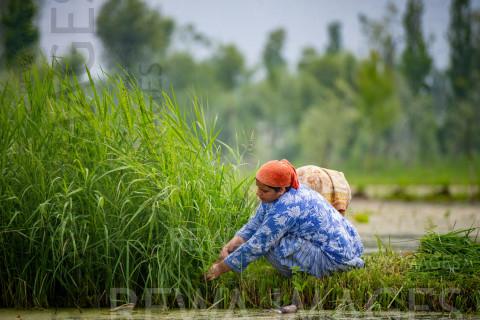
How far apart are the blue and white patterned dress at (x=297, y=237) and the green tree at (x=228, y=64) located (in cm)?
7305

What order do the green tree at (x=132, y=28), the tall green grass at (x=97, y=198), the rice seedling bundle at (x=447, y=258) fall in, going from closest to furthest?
1. the tall green grass at (x=97, y=198)
2. the rice seedling bundle at (x=447, y=258)
3. the green tree at (x=132, y=28)

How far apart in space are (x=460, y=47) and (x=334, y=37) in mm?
31858

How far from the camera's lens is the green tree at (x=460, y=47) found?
47.0 meters

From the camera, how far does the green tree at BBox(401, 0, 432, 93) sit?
164ft

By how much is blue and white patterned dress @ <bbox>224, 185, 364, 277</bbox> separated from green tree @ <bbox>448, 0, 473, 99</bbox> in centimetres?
4349

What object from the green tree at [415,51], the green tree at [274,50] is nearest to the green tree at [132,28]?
the green tree at [274,50]

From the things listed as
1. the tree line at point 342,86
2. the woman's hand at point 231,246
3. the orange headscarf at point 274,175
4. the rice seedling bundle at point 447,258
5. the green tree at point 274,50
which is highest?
the green tree at point 274,50

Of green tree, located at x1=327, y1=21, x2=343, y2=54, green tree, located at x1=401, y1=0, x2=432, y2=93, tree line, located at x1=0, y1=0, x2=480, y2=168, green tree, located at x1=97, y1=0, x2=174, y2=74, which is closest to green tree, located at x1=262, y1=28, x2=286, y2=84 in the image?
tree line, located at x1=0, y1=0, x2=480, y2=168

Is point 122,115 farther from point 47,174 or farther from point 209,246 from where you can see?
point 209,246

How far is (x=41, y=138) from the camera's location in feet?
18.5

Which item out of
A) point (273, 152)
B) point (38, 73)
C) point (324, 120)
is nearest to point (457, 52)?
point (324, 120)

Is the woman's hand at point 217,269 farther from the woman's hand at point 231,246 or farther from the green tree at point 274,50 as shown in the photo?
the green tree at point 274,50

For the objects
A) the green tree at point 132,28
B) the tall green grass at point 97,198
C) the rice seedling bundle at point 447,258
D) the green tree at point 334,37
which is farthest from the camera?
the green tree at point 334,37

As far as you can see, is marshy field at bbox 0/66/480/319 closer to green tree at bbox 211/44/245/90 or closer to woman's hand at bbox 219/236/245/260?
woman's hand at bbox 219/236/245/260
